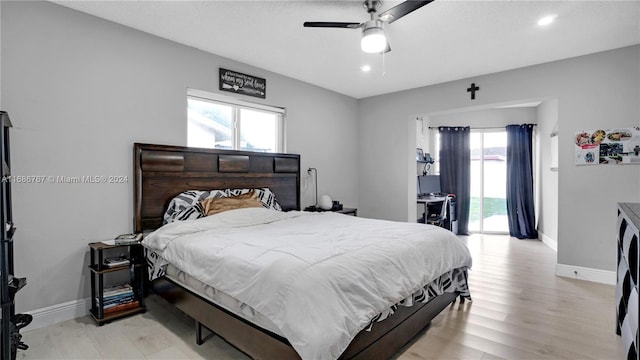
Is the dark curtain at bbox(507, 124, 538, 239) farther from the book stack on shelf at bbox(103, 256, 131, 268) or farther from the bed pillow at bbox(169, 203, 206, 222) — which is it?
the book stack on shelf at bbox(103, 256, 131, 268)

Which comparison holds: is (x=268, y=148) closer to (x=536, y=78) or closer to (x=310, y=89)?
(x=310, y=89)

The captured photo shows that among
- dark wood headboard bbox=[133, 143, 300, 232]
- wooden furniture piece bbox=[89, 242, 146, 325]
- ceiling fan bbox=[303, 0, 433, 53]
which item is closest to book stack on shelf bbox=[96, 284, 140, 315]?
A: wooden furniture piece bbox=[89, 242, 146, 325]

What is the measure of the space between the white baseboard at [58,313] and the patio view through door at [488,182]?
6386 mm

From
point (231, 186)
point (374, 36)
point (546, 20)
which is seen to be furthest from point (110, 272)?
point (546, 20)

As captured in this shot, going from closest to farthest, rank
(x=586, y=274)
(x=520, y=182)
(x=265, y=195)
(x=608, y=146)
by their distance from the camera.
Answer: (x=608, y=146)
(x=586, y=274)
(x=265, y=195)
(x=520, y=182)

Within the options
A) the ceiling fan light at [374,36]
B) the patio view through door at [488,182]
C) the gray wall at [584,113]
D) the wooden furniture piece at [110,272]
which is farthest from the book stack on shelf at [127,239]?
the patio view through door at [488,182]

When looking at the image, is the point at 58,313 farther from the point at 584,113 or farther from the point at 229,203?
the point at 584,113

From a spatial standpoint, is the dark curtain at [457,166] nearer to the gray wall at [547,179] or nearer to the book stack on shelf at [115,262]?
the gray wall at [547,179]

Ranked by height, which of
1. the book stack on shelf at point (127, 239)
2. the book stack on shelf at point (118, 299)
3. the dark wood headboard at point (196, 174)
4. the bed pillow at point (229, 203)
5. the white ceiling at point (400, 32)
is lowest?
the book stack on shelf at point (118, 299)

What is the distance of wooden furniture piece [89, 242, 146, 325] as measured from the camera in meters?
2.45

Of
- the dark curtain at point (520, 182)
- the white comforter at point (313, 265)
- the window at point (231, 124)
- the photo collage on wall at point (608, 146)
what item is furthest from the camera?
the dark curtain at point (520, 182)

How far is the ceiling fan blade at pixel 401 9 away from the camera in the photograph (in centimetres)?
200

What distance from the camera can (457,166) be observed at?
6.41 meters

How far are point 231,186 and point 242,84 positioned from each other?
1245mm
